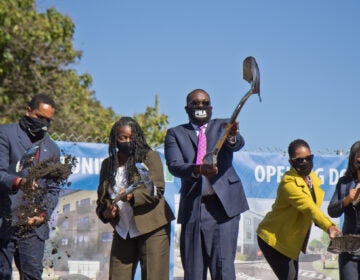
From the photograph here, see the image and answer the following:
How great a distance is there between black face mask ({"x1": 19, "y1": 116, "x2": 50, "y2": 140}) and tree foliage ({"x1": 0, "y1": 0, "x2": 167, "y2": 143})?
387 inches

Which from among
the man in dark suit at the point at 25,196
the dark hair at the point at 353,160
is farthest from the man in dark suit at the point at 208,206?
the man in dark suit at the point at 25,196

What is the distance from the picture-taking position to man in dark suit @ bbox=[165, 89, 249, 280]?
20.1 ft

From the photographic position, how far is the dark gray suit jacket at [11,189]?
19.4 feet

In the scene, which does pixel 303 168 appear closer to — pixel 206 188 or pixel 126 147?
pixel 206 188

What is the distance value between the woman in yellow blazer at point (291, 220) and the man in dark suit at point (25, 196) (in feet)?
6.68

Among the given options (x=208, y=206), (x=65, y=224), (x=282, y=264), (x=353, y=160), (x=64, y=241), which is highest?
(x=353, y=160)

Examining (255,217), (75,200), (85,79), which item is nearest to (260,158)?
(255,217)

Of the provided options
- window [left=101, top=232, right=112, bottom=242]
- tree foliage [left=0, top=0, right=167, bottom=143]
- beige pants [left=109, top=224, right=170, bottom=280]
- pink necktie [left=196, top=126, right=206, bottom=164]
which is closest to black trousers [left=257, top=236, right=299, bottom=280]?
beige pants [left=109, top=224, right=170, bottom=280]

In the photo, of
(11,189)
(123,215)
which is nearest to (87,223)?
(123,215)

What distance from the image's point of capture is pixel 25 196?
228 inches

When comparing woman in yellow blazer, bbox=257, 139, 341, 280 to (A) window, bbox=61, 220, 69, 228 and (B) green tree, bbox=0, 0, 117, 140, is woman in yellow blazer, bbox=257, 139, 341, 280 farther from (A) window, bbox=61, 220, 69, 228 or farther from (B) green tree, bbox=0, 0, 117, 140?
(B) green tree, bbox=0, 0, 117, 140

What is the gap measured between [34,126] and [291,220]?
8.04 ft

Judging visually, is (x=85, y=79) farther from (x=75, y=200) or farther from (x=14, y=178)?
(x=14, y=178)

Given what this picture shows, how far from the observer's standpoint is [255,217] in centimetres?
926
